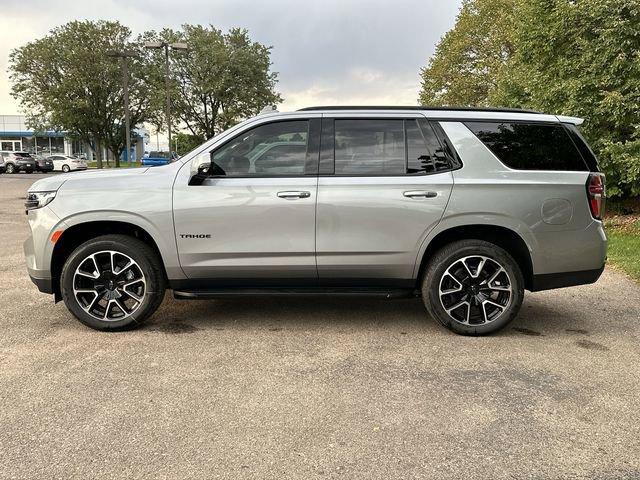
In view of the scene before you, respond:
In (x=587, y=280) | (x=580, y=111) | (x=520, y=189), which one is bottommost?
(x=587, y=280)

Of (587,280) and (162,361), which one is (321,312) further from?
(587,280)

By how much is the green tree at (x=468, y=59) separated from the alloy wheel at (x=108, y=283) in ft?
81.1

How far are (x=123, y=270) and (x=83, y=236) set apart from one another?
1.76 ft

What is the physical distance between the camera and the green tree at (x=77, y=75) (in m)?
40.3

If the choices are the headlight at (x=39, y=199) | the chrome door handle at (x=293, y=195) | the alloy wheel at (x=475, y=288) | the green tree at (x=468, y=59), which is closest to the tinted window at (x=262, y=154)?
the chrome door handle at (x=293, y=195)

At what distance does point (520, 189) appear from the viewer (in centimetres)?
431

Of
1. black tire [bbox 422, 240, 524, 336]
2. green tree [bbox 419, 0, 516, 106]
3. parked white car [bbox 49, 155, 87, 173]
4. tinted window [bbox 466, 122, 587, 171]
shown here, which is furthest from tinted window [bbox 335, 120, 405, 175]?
parked white car [bbox 49, 155, 87, 173]

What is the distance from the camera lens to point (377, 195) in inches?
168

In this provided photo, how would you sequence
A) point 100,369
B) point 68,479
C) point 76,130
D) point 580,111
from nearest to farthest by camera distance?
point 68,479 < point 100,369 < point 580,111 < point 76,130

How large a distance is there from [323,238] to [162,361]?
1.55 meters

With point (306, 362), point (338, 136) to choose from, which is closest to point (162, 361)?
point (306, 362)

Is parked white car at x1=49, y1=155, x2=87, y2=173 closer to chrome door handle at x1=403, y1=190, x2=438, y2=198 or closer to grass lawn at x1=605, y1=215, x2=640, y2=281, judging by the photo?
grass lawn at x1=605, y1=215, x2=640, y2=281

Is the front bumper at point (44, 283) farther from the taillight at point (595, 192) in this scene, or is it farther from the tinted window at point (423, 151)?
the taillight at point (595, 192)

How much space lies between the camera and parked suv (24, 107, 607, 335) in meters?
4.30
